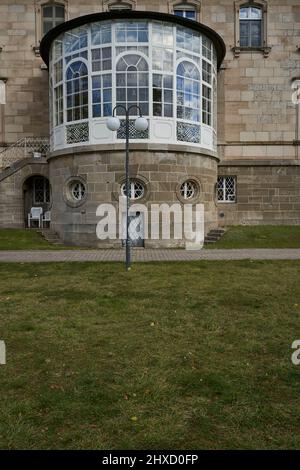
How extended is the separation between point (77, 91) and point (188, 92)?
4712mm

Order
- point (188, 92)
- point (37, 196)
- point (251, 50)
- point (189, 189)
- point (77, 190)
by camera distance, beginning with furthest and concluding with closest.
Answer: point (251, 50), point (37, 196), point (189, 189), point (77, 190), point (188, 92)

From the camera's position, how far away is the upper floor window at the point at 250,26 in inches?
957

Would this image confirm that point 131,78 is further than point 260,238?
No

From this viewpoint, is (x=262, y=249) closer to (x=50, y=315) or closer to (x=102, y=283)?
(x=102, y=283)

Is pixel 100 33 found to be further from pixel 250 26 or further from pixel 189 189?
pixel 250 26

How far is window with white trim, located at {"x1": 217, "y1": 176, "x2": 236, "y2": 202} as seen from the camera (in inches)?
924

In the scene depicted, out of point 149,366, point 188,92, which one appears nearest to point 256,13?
point 188,92

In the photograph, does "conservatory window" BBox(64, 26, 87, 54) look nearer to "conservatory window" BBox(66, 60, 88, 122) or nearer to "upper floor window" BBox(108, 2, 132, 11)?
"conservatory window" BBox(66, 60, 88, 122)

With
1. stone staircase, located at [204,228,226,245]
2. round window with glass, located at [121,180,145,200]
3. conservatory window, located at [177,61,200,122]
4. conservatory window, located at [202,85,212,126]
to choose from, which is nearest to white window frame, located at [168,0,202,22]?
conservatory window, located at [202,85,212,126]

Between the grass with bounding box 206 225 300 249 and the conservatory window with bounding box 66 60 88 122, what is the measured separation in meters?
7.82

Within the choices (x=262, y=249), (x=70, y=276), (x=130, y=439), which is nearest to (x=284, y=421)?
(x=130, y=439)

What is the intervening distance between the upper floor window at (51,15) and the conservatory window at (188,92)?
1059 cm

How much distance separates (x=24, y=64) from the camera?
24156 millimetres

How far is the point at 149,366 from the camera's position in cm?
509
